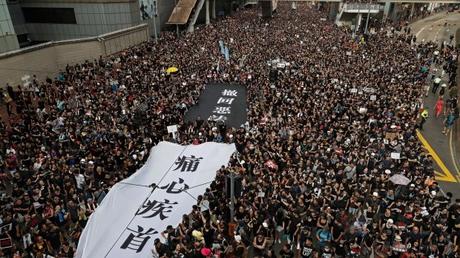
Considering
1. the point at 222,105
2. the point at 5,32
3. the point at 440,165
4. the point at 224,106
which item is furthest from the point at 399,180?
the point at 5,32

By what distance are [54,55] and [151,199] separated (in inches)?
780

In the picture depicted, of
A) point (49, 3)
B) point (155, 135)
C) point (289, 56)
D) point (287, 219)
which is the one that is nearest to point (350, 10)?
point (289, 56)

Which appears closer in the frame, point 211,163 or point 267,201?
point 267,201

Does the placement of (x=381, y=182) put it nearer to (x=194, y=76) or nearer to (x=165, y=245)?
(x=165, y=245)

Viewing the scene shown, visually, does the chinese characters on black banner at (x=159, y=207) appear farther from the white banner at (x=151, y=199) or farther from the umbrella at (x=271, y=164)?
the umbrella at (x=271, y=164)

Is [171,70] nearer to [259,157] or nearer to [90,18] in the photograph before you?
[259,157]

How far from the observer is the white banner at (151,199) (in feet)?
31.9

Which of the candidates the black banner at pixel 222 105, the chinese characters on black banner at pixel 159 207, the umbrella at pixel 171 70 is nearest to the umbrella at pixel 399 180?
the chinese characters on black banner at pixel 159 207

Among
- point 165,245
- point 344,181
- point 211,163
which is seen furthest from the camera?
point 211,163

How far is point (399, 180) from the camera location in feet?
39.4

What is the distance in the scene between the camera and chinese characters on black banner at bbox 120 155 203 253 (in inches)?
386

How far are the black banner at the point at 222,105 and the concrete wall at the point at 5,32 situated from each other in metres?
14.7

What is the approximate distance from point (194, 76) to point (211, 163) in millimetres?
11070

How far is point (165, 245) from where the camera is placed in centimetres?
936
